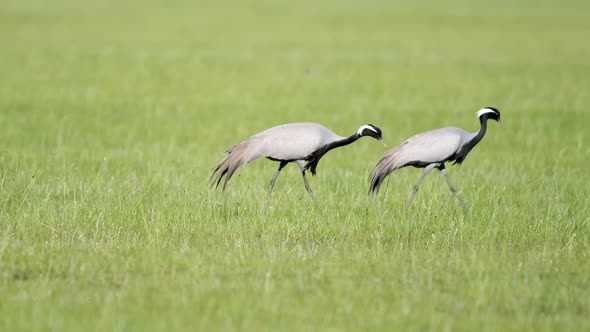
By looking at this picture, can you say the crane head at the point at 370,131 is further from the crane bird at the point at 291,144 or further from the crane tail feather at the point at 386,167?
the crane tail feather at the point at 386,167

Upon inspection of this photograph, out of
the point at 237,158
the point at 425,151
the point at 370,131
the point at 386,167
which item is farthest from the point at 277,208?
the point at 425,151

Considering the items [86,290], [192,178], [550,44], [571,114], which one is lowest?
[86,290]

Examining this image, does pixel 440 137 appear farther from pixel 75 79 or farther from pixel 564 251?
pixel 75 79

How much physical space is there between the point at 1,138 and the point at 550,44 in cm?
2901

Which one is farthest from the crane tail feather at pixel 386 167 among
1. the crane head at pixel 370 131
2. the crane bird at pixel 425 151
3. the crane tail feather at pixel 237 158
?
the crane tail feather at pixel 237 158

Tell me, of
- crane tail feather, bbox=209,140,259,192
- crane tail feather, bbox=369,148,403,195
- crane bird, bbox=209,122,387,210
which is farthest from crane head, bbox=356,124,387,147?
crane tail feather, bbox=209,140,259,192

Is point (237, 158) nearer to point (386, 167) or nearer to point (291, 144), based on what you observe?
point (291, 144)

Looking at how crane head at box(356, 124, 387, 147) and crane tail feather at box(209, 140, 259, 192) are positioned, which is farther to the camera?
crane tail feather at box(209, 140, 259, 192)

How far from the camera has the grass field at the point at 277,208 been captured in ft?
18.6

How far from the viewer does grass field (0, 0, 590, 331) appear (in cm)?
566

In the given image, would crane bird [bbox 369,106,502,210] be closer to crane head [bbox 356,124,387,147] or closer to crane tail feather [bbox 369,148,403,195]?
crane tail feather [bbox 369,148,403,195]

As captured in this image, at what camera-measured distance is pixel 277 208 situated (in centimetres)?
855

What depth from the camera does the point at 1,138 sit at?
13734 millimetres

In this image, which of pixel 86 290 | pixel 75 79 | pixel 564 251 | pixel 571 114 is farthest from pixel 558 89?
pixel 86 290
